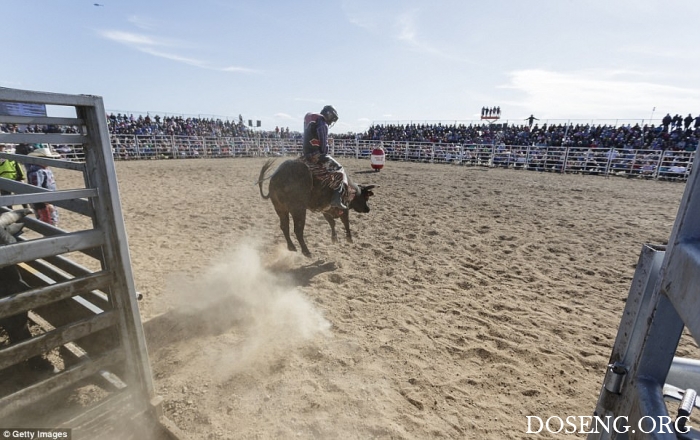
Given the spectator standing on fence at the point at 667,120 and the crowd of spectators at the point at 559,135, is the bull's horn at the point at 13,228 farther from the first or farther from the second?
the spectator standing on fence at the point at 667,120

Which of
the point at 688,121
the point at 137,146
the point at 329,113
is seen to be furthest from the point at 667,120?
the point at 137,146

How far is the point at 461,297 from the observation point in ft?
14.7

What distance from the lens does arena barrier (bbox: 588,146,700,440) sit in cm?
82

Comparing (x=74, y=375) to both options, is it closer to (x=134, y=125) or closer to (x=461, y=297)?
(x=461, y=297)

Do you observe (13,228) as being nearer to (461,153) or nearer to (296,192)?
(296,192)

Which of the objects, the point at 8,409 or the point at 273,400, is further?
the point at 273,400

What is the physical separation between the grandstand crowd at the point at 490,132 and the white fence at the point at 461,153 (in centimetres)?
212

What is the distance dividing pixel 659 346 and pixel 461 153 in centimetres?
2313

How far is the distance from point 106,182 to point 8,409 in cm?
128

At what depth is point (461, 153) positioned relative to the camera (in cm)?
2259

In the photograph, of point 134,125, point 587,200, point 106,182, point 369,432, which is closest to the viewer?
point 106,182

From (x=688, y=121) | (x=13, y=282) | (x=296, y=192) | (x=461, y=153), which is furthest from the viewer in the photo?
(x=461, y=153)

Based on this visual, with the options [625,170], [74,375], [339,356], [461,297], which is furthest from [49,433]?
[625,170]

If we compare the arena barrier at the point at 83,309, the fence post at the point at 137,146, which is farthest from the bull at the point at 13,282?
the fence post at the point at 137,146
